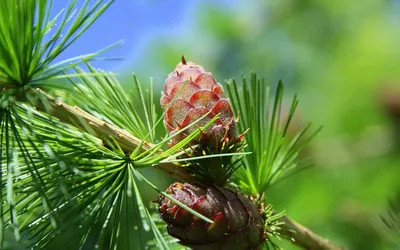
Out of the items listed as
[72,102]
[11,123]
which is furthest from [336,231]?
[11,123]

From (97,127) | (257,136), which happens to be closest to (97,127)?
(97,127)

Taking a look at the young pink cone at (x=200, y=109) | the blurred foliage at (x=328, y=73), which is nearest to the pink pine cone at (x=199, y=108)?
the young pink cone at (x=200, y=109)

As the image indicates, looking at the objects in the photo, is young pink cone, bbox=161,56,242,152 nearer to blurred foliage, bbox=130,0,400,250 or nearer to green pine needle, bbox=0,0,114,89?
green pine needle, bbox=0,0,114,89

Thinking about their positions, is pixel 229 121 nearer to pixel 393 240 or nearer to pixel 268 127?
pixel 268 127

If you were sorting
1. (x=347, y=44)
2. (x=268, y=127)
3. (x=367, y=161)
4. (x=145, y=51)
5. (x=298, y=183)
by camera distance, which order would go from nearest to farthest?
1. (x=268, y=127)
2. (x=298, y=183)
3. (x=367, y=161)
4. (x=145, y=51)
5. (x=347, y=44)

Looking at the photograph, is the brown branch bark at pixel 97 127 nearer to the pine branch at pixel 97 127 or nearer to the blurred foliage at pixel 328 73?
the pine branch at pixel 97 127

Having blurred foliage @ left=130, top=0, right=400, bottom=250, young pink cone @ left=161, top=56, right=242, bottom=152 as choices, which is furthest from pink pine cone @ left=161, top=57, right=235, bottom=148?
blurred foliage @ left=130, top=0, right=400, bottom=250
